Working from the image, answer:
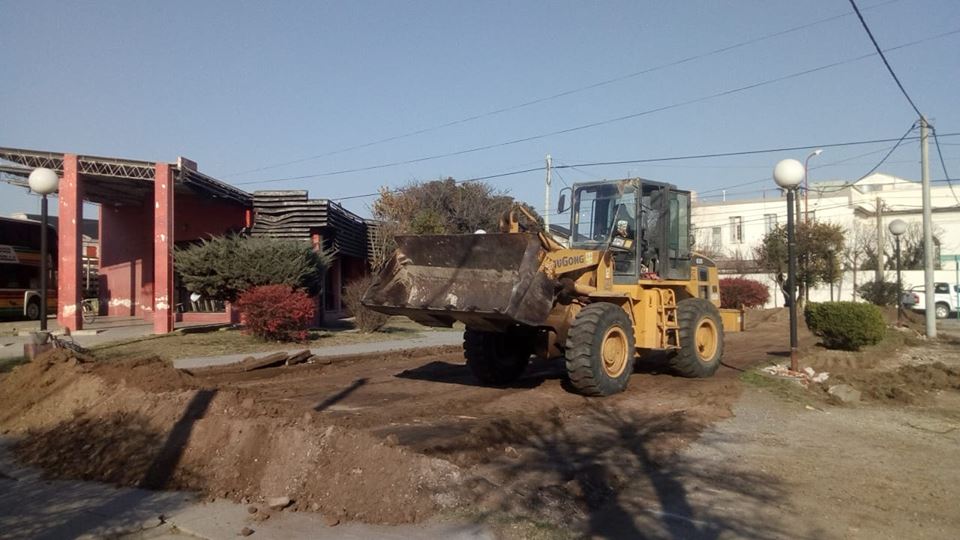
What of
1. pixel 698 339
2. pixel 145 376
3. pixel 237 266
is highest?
pixel 237 266

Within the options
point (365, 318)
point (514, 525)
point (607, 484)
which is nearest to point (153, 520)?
point (514, 525)

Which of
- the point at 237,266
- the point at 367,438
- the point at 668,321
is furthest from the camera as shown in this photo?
the point at 237,266

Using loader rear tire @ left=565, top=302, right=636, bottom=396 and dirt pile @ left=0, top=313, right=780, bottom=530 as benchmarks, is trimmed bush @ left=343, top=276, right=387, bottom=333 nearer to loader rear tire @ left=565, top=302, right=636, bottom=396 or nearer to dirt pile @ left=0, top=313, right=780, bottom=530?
dirt pile @ left=0, top=313, right=780, bottom=530

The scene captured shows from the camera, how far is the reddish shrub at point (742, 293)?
33.9 m

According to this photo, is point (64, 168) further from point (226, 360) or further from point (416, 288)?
point (416, 288)

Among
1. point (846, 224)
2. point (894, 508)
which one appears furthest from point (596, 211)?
point (846, 224)

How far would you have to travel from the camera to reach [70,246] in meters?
21.3

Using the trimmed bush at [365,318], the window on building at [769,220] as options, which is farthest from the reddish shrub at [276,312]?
the window on building at [769,220]

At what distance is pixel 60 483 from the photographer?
6691 mm

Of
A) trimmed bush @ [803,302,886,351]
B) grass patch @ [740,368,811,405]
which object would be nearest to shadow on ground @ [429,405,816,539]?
grass patch @ [740,368,811,405]

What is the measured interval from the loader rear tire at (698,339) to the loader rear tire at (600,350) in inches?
71.2

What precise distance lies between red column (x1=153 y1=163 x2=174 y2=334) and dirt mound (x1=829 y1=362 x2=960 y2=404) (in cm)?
1757

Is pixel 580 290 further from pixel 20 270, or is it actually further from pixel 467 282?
pixel 20 270

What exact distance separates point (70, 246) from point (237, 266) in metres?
5.55
